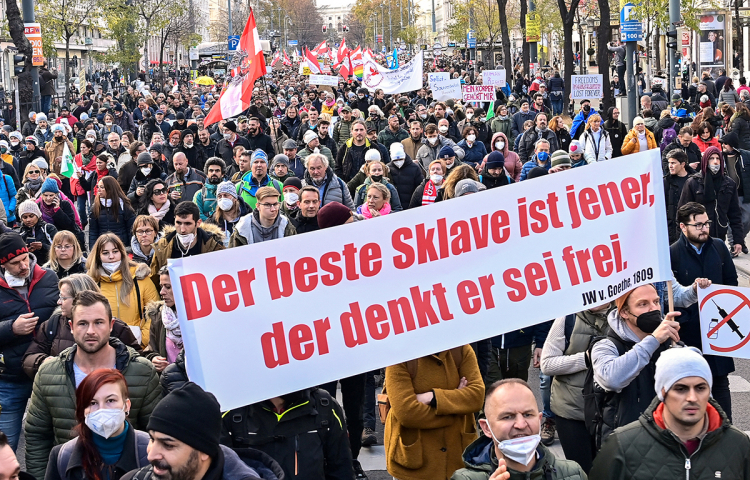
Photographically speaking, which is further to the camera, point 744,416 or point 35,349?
point 744,416

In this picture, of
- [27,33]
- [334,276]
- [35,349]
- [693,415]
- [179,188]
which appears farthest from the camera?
[27,33]

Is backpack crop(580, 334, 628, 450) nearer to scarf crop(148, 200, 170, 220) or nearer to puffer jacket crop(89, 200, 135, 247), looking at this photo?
scarf crop(148, 200, 170, 220)

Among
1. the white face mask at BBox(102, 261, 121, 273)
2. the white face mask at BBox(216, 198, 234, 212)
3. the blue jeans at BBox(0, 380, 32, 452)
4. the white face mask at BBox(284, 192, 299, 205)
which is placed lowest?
the blue jeans at BBox(0, 380, 32, 452)

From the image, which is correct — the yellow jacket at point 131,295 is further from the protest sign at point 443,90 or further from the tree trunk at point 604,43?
the protest sign at point 443,90

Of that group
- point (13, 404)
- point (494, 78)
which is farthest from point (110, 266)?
point (494, 78)

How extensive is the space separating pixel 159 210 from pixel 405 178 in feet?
11.2

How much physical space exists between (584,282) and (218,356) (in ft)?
6.06

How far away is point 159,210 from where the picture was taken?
11.0 meters

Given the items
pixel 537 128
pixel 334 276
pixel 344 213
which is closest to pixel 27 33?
pixel 537 128

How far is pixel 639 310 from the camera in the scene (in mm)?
5066

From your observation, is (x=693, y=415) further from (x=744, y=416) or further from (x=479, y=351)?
(x=744, y=416)

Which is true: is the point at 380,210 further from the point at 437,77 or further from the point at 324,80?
the point at 324,80

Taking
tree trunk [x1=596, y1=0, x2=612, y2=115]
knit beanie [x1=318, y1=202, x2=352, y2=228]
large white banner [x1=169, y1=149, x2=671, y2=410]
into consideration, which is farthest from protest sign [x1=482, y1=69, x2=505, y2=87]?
large white banner [x1=169, y1=149, x2=671, y2=410]

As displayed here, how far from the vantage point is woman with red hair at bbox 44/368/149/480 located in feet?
13.8
